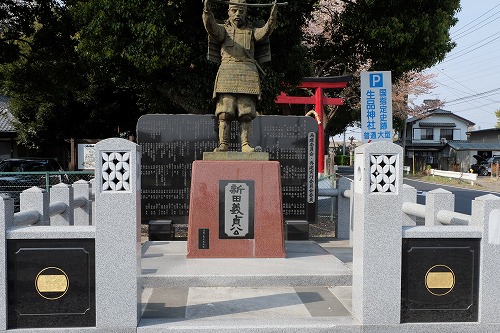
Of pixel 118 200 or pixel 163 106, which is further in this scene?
pixel 163 106

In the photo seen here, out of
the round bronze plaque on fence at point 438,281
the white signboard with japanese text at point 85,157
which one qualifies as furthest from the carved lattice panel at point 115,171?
the white signboard with japanese text at point 85,157

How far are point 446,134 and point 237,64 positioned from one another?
53.6 meters

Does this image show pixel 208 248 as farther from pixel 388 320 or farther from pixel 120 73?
pixel 120 73

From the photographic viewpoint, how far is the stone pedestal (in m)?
6.69

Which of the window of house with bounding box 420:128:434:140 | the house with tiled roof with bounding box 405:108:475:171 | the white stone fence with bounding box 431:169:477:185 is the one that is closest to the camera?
the white stone fence with bounding box 431:169:477:185

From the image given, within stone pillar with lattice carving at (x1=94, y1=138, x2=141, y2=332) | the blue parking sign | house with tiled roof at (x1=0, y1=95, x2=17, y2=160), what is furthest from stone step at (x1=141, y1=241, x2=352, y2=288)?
house with tiled roof at (x1=0, y1=95, x2=17, y2=160)

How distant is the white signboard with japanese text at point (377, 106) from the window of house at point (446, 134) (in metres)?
51.2

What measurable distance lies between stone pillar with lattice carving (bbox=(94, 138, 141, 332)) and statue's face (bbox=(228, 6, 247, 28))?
12.7 feet

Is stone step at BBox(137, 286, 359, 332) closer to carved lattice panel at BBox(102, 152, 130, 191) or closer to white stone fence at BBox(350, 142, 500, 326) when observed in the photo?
white stone fence at BBox(350, 142, 500, 326)

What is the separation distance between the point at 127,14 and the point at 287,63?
401 cm

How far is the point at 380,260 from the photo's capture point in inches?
162

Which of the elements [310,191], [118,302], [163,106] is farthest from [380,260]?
[163,106]

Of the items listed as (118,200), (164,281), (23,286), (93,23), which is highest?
(93,23)

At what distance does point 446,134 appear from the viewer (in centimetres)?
5494
